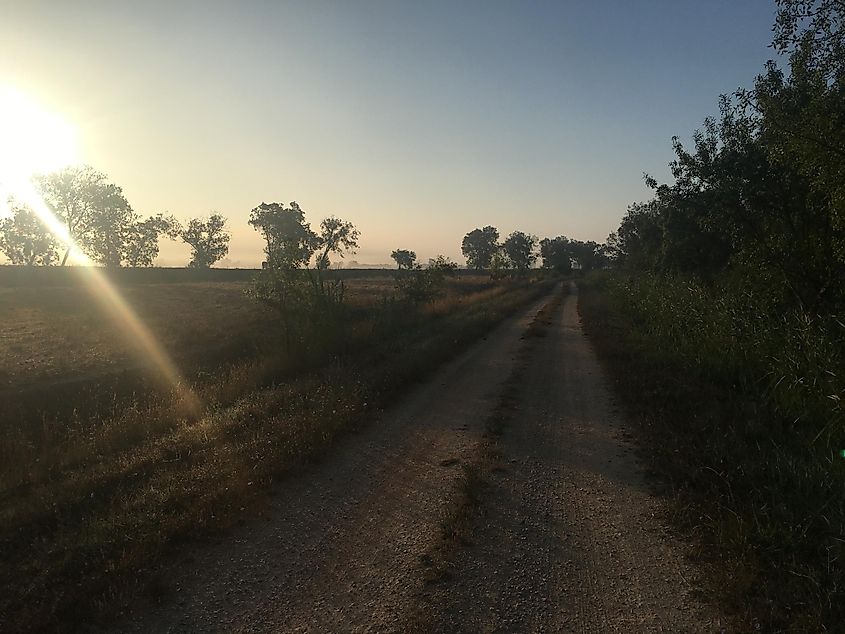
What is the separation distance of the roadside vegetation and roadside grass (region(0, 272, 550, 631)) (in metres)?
5.19

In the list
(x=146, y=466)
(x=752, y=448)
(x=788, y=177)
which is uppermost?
(x=788, y=177)

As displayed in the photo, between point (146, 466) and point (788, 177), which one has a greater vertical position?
point (788, 177)

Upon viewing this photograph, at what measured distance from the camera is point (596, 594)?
4.19 meters

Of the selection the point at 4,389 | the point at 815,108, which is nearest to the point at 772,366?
the point at 815,108

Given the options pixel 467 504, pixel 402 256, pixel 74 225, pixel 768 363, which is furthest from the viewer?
pixel 402 256

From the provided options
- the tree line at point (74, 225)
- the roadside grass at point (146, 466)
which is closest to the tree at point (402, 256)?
the tree line at point (74, 225)

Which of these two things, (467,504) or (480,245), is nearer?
(467,504)

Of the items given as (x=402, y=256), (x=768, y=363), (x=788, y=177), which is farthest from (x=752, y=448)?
(x=402, y=256)

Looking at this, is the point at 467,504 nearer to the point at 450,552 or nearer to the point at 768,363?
the point at 450,552

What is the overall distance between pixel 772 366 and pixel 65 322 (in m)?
32.0

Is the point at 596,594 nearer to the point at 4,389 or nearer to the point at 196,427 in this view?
the point at 196,427

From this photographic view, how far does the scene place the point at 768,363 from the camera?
10.1m

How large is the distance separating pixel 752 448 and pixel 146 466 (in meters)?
8.84

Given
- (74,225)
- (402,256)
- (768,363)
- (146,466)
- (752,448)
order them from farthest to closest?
(402,256) → (74,225) → (768,363) → (146,466) → (752,448)
